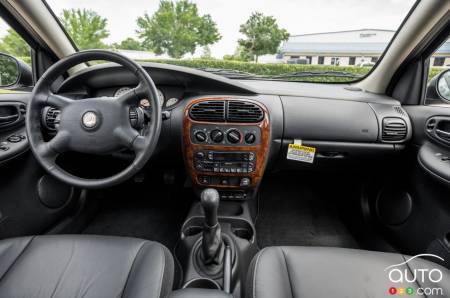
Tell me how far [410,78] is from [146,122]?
1730mm

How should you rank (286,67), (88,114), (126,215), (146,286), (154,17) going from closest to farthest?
(146,286) → (88,114) → (286,67) → (126,215) → (154,17)

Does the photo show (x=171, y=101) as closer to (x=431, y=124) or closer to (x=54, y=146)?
(x=54, y=146)

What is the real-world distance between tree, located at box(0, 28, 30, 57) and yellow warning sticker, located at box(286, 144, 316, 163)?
1.90 metres

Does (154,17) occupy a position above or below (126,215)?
above

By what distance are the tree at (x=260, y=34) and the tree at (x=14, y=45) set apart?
1.88m

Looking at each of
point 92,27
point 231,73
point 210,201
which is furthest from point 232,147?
point 92,27

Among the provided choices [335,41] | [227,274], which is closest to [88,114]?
[227,274]

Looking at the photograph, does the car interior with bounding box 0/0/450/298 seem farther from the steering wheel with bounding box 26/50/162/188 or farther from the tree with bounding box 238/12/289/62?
the tree with bounding box 238/12/289/62

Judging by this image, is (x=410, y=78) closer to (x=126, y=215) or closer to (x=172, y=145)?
(x=172, y=145)

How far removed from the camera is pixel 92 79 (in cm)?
166

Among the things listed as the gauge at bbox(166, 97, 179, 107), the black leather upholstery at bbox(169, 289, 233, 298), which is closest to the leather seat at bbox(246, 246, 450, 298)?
the black leather upholstery at bbox(169, 289, 233, 298)

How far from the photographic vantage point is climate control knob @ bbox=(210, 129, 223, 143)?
5.05ft

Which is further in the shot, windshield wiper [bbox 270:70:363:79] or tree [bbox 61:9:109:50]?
tree [bbox 61:9:109:50]

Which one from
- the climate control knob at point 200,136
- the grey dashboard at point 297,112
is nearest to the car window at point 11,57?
the grey dashboard at point 297,112
